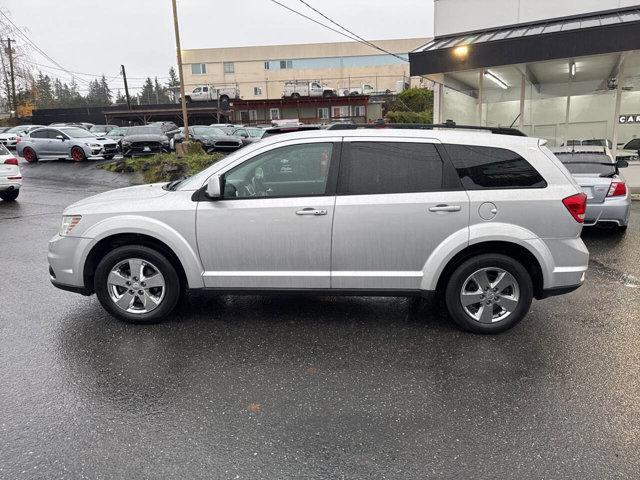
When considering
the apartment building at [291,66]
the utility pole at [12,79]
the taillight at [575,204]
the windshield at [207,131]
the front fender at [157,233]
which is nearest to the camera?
the taillight at [575,204]

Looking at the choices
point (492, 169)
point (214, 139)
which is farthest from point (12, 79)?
point (492, 169)

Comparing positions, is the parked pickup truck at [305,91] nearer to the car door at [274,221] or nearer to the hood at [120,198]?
the hood at [120,198]

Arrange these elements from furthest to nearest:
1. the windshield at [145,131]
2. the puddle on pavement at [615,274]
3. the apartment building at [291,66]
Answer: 1. the apartment building at [291,66]
2. the windshield at [145,131]
3. the puddle on pavement at [615,274]

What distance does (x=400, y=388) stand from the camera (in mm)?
3582

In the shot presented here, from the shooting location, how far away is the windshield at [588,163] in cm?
828

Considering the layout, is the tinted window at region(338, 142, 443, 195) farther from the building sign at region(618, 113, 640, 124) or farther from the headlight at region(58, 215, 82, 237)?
the building sign at region(618, 113, 640, 124)

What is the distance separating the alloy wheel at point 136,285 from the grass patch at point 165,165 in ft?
35.5

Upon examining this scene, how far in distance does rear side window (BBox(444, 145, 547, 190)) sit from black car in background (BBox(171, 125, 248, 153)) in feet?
54.5

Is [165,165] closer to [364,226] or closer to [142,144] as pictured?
[142,144]

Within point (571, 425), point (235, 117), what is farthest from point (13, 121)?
point (571, 425)

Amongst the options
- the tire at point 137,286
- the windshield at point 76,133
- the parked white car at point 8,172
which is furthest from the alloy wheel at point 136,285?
the windshield at point 76,133

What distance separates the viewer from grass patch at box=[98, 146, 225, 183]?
1636cm

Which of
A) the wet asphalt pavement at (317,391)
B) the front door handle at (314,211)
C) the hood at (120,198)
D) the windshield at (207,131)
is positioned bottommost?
the wet asphalt pavement at (317,391)

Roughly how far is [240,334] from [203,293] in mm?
522
